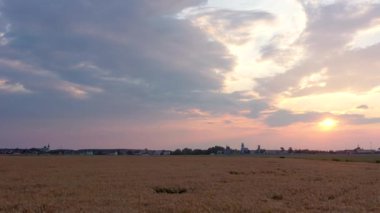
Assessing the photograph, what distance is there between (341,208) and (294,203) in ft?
6.91

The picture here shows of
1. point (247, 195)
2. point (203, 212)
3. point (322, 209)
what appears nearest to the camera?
point (203, 212)

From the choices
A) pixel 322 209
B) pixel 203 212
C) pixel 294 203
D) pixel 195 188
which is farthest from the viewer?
pixel 195 188

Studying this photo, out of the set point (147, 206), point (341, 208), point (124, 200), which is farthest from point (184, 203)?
point (341, 208)

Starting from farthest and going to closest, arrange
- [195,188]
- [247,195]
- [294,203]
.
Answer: [195,188], [247,195], [294,203]

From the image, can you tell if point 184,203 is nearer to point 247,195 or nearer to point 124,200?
point 124,200

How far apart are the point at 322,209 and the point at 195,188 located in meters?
9.68

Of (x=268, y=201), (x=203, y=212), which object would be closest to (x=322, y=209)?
(x=268, y=201)

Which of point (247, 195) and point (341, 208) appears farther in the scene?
point (247, 195)

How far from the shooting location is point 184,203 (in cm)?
1897

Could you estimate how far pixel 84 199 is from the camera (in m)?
20.6

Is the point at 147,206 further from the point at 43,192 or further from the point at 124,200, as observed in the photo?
the point at 43,192

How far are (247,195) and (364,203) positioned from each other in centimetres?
506

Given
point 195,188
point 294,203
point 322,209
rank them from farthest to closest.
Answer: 1. point 195,188
2. point 294,203
3. point 322,209

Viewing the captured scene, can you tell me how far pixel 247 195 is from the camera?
2253 centimetres
